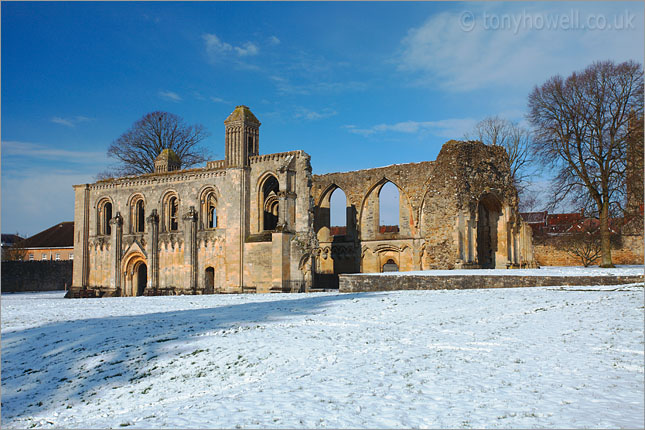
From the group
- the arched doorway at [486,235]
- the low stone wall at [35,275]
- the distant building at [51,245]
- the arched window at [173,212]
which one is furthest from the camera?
the distant building at [51,245]

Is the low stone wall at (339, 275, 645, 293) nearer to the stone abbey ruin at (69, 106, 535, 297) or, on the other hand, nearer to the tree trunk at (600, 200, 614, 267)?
the stone abbey ruin at (69, 106, 535, 297)

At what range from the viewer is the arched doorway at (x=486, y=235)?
88.4 ft

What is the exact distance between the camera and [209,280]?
2920 cm

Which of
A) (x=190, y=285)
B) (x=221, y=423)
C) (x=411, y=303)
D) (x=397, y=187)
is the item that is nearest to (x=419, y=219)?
(x=397, y=187)

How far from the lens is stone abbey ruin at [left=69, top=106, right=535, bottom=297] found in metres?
23.8

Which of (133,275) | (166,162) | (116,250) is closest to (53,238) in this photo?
(166,162)

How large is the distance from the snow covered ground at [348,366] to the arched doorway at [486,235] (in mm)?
12453

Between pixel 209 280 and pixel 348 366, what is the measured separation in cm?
2168

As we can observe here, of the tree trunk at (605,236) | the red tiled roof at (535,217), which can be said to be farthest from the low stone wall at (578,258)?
the tree trunk at (605,236)

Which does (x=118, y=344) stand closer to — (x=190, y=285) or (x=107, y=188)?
(x=190, y=285)

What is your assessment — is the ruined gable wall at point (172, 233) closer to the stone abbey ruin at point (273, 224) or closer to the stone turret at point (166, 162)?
the stone abbey ruin at point (273, 224)

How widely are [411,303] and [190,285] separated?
1755cm

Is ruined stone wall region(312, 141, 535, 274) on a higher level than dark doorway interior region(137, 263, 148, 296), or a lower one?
higher

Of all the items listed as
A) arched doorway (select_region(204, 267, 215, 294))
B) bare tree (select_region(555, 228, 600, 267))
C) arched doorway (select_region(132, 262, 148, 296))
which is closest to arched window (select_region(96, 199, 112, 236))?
arched doorway (select_region(132, 262, 148, 296))
